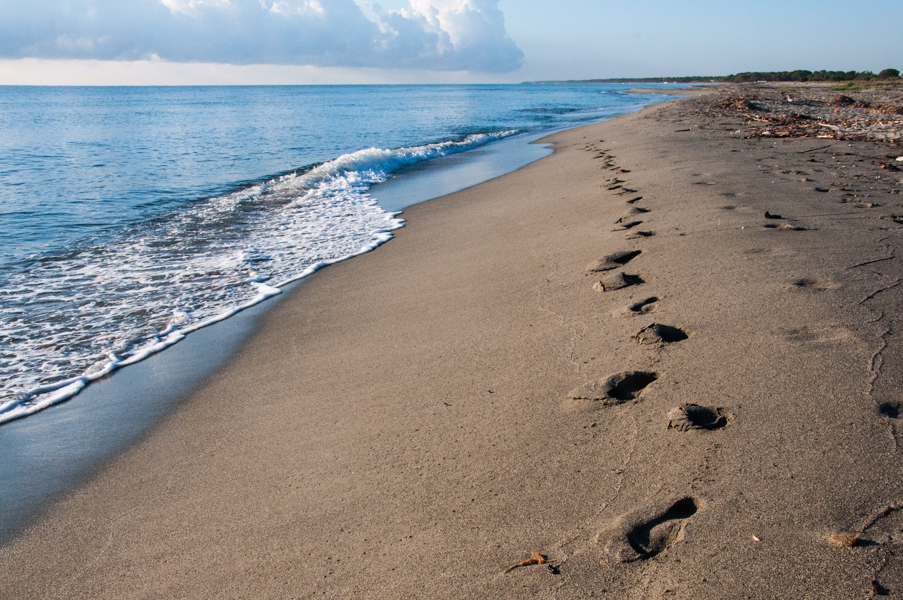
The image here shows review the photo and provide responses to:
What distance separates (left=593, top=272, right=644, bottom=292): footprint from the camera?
11.8ft

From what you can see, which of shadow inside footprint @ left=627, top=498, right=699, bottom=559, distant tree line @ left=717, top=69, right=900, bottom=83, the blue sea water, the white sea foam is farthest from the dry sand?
distant tree line @ left=717, top=69, right=900, bottom=83

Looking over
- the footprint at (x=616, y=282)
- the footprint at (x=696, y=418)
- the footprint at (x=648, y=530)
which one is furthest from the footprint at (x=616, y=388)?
the footprint at (x=616, y=282)

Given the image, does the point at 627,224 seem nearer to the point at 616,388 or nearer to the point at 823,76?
the point at 616,388

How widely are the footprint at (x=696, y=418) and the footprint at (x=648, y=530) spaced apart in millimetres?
399

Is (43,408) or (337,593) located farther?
(43,408)

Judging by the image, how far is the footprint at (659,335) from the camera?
2.77 meters

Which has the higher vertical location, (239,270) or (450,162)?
(450,162)

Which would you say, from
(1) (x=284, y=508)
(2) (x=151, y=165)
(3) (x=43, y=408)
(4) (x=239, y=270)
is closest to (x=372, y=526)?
(1) (x=284, y=508)

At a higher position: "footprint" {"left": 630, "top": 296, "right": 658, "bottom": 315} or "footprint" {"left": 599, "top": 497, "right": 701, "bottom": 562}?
"footprint" {"left": 630, "top": 296, "right": 658, "bottom": 315}

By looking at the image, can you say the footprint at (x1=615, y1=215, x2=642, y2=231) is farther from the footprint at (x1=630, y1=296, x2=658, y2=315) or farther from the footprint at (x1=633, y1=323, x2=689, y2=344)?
the footprint at (x1=633, y1=323, x2=689, y2=344)

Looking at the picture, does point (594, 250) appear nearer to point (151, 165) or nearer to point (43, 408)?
point (43, 408)

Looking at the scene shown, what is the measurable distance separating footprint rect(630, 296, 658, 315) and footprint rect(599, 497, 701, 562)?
5.19 feet

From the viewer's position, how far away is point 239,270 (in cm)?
563

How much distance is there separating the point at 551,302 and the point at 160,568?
264 cm
